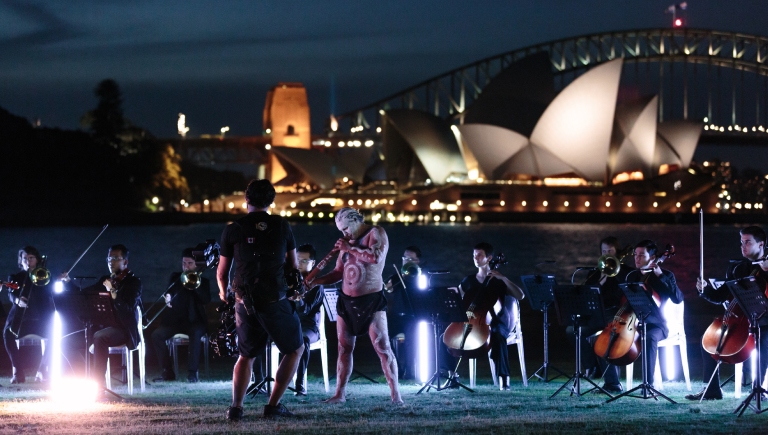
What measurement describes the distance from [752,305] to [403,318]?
3.66 metres

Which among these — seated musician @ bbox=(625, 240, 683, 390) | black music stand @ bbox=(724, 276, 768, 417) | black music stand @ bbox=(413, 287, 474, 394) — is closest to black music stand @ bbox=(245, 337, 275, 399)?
black music stand @ bbox=(413, 287, 474, 394)

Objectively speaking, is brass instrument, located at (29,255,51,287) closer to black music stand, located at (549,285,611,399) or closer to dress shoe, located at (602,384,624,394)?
black music stand, located at (549,285,611,399)

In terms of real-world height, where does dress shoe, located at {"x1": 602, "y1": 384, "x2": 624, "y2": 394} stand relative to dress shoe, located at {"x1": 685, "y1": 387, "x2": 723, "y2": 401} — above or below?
above

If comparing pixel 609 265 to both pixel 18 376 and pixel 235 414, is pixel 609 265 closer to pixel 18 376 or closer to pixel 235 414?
pixel 235 414

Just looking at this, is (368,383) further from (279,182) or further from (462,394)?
(279,182)

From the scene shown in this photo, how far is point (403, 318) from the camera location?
969 cm

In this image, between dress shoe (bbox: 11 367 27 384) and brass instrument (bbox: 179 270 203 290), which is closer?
brass instrument (bbox: 179 270 203 290)

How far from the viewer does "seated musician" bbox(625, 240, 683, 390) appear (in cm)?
779

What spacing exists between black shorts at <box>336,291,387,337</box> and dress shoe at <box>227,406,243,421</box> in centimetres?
112

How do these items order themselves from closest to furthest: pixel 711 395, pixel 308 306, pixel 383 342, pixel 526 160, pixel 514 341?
pixel 383 342 → pixel 711 395 → pixel 308 306 → pixel 514 341 → pixel 526 160

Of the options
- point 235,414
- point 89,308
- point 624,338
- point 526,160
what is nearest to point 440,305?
point 624,338

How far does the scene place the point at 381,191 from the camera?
331 feet

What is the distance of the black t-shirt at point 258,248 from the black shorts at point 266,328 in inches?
5.1

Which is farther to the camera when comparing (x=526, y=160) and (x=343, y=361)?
(x=526, y=160)
